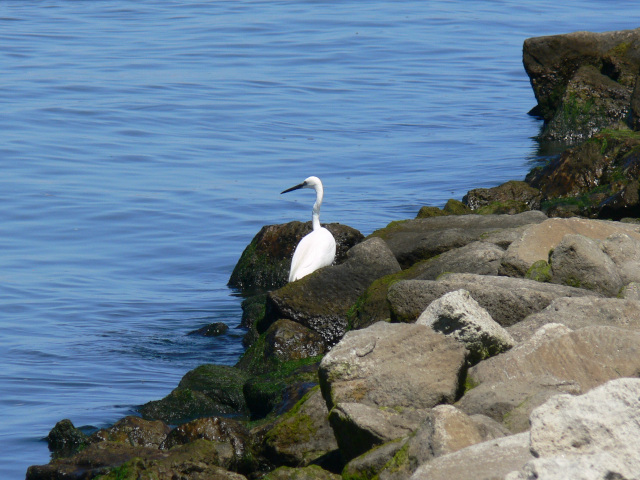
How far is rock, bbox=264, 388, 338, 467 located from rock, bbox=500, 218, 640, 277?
2.25 meters

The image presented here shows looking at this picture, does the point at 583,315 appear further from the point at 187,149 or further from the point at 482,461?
the point at 187,149

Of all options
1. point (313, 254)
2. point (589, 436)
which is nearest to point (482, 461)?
point (589, 436)

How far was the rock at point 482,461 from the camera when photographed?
3832mm

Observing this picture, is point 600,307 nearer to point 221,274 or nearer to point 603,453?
point 603,453

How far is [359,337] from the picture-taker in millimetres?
5746

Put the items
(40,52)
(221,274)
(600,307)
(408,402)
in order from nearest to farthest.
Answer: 1. (408,402)
2. (600,307)
3. (221,274)
4. (40,52)

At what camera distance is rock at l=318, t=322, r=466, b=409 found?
545 cm

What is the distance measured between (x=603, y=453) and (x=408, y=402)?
228cm

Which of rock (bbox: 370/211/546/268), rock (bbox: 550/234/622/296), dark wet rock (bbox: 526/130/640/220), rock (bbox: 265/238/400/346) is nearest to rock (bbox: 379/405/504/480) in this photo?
rock (bbox: 550/234/622/296)

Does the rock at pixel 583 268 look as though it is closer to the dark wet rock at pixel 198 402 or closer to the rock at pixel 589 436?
the dark wet rock at pixel 198 402

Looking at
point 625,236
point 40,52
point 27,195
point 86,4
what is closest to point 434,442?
point 625,236

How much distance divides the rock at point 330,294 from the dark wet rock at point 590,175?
3.61m

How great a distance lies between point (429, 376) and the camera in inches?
216

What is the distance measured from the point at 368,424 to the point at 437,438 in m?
0.87
